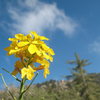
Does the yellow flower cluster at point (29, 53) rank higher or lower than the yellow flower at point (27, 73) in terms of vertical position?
higher

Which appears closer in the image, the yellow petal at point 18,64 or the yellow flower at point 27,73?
the yellow flower at point 27,73

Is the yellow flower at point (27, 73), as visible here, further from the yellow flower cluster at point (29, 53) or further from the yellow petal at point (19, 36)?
the yellow petal at point (19, 36)

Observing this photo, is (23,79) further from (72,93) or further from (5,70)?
(72,93)

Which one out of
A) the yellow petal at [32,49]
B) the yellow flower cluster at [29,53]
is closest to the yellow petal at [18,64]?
the yellow flower cluster at [29,53]

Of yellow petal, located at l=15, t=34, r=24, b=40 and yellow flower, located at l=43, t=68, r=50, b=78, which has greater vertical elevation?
yellow petal, located at l=15, t=34, r=24, b=40

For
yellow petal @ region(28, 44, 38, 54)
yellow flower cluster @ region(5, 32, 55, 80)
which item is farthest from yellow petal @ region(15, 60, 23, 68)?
yellow petal @ region(28, 44, 38, 54)

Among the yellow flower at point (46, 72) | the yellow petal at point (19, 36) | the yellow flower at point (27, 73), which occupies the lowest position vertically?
the yellow flower at point (27, 73)

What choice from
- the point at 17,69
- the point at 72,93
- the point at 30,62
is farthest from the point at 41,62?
the point at 72,93

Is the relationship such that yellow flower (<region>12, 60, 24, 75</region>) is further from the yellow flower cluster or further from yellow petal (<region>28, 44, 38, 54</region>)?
yellow petal (<region>28, 44, 38, 54</region>)

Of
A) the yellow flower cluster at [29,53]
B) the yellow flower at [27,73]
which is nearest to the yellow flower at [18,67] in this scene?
the yellow flower cluster at [29,53]
